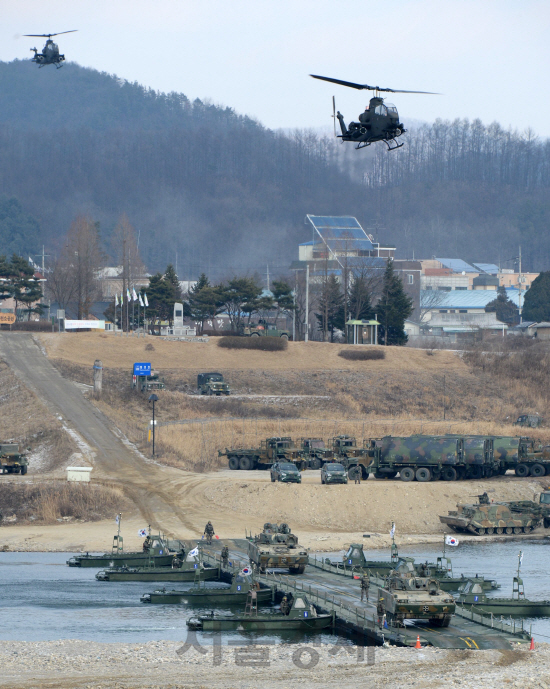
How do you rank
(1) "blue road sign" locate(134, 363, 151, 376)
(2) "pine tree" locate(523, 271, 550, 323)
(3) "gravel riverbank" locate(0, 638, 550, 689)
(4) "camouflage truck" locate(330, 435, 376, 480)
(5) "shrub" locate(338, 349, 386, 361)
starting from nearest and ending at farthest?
(3) "gravel riverbank" locate(0, 638, 550, 689) → (4) "camouflage truck" locate(330, 435, 376, 480) → (1) "blue road sign" locate(134, 363, 151, 376) → (5) "shrub" locate(338, 349, 386, 361) → (2) "pine tree" locate(523, 271, 550, 323)

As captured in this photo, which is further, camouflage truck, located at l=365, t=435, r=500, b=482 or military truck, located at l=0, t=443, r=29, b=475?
military truck, located at l=0, t=443, r=29, b=475

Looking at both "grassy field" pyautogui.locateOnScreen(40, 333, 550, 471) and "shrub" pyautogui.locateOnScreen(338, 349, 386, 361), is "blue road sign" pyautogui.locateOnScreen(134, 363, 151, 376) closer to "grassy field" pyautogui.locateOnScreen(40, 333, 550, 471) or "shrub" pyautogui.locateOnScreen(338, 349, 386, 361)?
"grassy field" pyautogui.locateOnScreen(40, 333, 550, 471)

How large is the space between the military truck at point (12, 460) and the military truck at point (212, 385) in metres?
25.8

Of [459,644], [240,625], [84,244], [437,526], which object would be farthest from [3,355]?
[459,644]

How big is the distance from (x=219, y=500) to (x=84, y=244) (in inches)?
2950

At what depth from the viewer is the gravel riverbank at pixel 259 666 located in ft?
83.8

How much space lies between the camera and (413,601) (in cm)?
2998

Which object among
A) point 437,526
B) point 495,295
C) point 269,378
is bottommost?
point 437,526

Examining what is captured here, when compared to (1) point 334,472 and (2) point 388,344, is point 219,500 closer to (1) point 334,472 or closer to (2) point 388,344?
(1) point 334,472

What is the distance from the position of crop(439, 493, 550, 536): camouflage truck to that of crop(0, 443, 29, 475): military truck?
82.0 feet

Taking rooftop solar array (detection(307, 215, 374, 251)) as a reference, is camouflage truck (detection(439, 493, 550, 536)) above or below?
below

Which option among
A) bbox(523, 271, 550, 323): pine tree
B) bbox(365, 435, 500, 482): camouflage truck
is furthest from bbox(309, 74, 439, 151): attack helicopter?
bbox(523, 271, 550, 323): pine tree

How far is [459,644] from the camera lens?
95.3 feet

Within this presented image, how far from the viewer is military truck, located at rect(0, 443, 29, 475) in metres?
58.3
